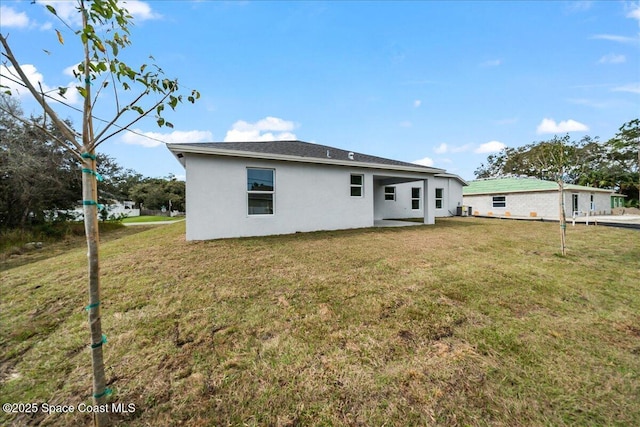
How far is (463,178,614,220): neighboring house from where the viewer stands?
20.8 meters

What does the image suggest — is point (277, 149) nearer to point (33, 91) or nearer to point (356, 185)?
Result: point (356, 185)

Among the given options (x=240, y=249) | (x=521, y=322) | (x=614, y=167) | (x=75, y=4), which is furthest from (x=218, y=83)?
(x=614, y=167)

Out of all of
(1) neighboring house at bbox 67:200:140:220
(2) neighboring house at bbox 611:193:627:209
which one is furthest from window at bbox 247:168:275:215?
(2) neighboring house at bbox 611:193:627:209

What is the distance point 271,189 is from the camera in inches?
346

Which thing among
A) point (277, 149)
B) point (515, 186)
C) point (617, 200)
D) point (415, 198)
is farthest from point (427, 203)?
point (617, 200)

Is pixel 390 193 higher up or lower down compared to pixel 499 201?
higher up

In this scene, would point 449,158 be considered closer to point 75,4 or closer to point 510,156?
point 510,156

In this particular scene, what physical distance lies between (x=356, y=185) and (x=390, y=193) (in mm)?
6303

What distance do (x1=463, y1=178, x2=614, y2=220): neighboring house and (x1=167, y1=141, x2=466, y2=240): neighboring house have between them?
619 inches

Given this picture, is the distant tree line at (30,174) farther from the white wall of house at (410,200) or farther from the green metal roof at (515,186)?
the green metal roof at (515,186)

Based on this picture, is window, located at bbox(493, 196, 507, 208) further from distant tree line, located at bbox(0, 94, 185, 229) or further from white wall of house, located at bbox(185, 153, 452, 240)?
distant tree line, located at bbox(0, 94, 185, 229)

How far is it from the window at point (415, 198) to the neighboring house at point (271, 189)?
5068mm

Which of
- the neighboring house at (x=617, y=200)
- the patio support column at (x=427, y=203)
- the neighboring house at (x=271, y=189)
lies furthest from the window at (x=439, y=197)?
the neighboring house at (x=617, y=200)

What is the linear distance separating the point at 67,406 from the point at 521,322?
4.81 metres
